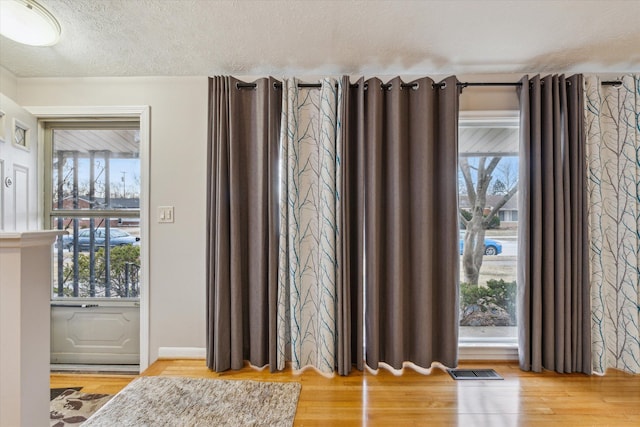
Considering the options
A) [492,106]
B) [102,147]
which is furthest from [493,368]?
[102,147]

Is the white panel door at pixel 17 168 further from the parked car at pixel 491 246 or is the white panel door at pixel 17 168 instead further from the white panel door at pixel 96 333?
the parked car at pixel 491 246

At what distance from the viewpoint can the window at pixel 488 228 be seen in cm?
231

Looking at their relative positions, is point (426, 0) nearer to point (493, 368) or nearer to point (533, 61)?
point (533, 61)

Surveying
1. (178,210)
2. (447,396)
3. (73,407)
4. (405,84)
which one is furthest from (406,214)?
(73,407)

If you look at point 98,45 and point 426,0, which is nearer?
point 426,0

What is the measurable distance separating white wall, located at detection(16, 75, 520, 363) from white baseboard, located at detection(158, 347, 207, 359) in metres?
0.03

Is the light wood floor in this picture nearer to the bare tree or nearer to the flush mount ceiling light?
the bare tree

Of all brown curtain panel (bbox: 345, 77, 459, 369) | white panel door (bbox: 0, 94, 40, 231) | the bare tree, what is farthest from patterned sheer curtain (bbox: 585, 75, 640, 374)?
white panel door (bbox: 0, 94, 40, 231)

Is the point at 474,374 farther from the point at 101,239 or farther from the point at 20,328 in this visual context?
the point at 101,239

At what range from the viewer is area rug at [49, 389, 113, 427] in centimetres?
176

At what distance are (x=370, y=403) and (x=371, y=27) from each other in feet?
7.18

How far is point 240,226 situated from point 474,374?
193 centimetres

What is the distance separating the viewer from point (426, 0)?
152 centimetres

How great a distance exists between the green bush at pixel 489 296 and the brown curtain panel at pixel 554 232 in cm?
24
